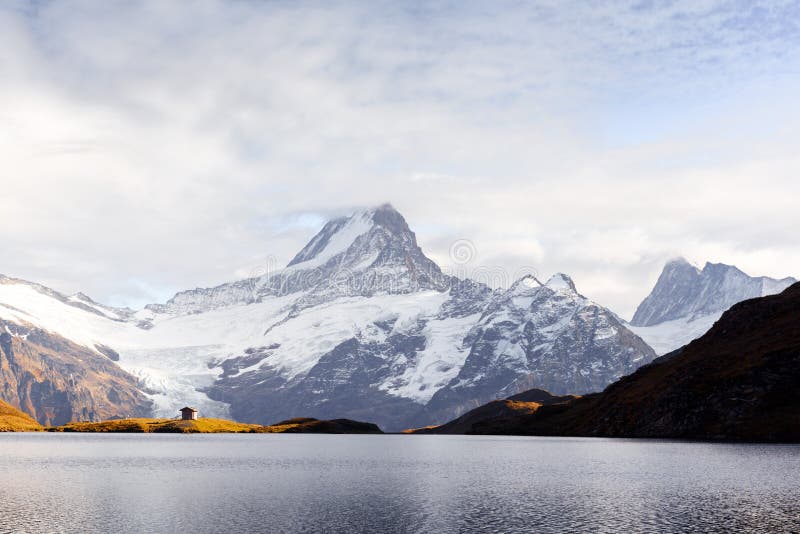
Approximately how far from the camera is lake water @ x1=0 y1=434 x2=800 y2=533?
273 feet

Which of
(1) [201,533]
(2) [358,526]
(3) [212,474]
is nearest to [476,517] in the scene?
(2) [358,526]

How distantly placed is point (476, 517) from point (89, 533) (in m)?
39.6

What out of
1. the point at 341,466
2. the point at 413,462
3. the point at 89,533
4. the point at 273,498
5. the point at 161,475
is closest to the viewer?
the point at 89,533

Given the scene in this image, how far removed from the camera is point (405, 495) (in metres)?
109

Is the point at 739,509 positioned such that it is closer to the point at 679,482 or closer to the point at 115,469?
the point at 679,482

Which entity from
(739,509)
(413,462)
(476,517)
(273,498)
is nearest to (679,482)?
(739,509)

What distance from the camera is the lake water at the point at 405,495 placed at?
83.3m

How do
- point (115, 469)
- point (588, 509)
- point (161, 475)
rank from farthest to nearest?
point (115, 469) → point (161, 475) → point (588, 509)

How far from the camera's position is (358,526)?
82688mm

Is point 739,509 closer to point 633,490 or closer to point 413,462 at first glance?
point 633,490

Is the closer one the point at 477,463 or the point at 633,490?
the point at 633,490

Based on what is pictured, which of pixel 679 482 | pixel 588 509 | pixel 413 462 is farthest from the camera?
pixel 413 462

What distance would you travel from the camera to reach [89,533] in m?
76.4

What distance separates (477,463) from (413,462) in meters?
17.2
